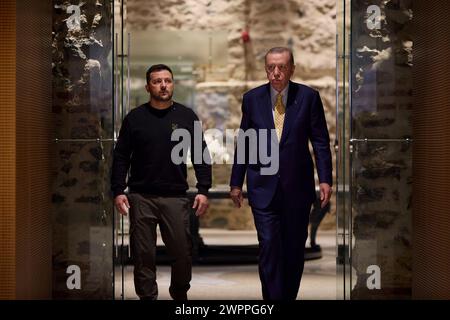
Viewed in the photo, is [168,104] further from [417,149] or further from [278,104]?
[417,149]

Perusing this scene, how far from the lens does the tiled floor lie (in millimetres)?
7688

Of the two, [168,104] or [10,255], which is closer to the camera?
[10,255]

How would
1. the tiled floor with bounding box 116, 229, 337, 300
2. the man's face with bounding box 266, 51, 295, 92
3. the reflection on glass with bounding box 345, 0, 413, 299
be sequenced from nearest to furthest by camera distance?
the man's face with bounding box 266, 51, 295, 92, the reflection on glass with bounding box 345, 0, 413, 299, the tiled floor with bounding box 116, 229, 337, 300

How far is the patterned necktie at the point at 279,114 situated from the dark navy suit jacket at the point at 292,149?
0.13 ft

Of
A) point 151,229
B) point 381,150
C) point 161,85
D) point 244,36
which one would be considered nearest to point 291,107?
point 381,150

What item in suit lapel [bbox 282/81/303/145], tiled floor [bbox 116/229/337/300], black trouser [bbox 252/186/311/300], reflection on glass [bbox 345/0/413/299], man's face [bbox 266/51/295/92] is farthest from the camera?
tiled floor [bbox 116/229/337/300]

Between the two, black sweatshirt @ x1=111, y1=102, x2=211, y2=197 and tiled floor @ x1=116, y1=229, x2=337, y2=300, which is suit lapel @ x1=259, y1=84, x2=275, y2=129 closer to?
black sweatshirt @ x1=111, y1=102, x2=211, y2=197

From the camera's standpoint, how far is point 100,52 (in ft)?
21.6

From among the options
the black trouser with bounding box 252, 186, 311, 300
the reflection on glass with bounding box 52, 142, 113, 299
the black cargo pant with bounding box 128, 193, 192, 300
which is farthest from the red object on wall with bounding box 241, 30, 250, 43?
the black trouser with bounding box 252, 186, 311, 300

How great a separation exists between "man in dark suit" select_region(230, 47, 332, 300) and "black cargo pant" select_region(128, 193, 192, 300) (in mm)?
383

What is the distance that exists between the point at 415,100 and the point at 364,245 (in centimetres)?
96

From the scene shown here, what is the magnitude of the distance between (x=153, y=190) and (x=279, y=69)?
3.53ft
